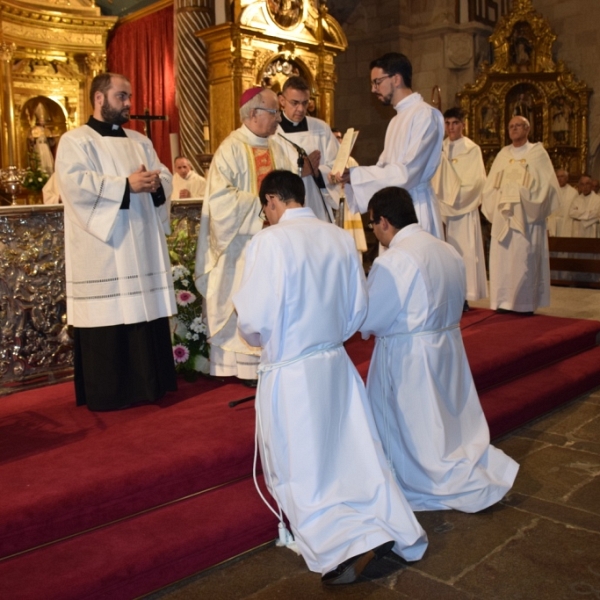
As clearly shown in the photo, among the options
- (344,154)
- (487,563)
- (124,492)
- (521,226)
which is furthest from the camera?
(521,226)

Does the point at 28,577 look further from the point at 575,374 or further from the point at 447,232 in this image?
the point at 447,232

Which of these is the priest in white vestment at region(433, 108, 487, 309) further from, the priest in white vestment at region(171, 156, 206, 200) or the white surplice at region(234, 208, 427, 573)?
the white surplice at region(234, 208, 427, 573)

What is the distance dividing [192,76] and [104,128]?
5.79 metres

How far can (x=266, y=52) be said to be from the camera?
10102mm

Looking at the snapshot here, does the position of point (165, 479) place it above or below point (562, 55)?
below

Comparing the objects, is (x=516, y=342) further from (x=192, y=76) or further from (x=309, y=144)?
(x=192, y=76)

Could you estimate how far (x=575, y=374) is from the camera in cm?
585

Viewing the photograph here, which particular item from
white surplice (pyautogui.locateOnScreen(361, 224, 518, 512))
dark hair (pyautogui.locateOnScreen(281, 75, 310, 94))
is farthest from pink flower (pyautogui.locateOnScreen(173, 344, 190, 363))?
dark hair (pyautogui.locateOnScreen(281, 75, 310, 94))

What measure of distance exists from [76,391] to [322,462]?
2.10 meters

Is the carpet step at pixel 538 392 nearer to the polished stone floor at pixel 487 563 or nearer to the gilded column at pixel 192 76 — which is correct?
the polished stone floor at pixel 487 563

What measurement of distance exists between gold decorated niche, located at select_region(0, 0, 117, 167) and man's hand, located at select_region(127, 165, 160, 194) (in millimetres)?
6341

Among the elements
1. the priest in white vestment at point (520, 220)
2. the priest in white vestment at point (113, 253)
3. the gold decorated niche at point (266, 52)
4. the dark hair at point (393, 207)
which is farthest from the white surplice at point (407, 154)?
the gold decorated niche at point (266, 52)

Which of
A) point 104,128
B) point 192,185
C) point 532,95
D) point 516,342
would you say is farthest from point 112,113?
point 532,95

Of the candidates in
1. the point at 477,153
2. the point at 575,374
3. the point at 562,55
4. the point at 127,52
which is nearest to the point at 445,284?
the point at 575,374
